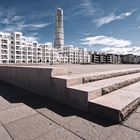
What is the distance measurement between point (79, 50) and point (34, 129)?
121768 mm

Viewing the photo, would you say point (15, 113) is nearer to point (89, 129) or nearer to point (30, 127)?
point (30, 127)

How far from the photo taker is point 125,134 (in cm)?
223

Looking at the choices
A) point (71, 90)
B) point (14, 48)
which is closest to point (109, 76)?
point (71, 90)

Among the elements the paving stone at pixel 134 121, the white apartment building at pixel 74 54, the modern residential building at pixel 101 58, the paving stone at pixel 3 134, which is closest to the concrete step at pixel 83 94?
the paving stone at pixel 134 121

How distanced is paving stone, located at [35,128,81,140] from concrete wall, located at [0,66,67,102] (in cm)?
151

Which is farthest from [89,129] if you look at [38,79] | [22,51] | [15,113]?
[22,51]

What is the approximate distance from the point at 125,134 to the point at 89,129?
558mm

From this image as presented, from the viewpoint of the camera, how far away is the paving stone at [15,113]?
283cm

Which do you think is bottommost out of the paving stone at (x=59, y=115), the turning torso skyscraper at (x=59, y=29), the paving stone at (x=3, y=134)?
the paving stone at (x=3, y=134)

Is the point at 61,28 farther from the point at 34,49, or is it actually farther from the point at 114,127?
the point at 114,127

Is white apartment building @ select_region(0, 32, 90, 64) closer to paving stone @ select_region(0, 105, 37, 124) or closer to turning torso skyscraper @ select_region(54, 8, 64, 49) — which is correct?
turning torso skyscraper @ select_region(54, 8, 64, 49)

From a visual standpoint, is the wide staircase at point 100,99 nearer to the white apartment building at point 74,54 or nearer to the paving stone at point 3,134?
the paving stone at point 3,134

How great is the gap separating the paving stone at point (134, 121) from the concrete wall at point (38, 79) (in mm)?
1725

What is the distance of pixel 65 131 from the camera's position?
234 centimetres
